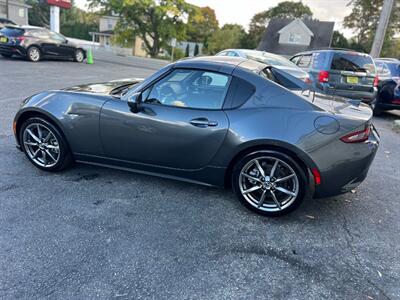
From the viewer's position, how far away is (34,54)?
13.5 metres

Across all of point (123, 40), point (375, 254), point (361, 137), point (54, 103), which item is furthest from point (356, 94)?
point (123, 40)

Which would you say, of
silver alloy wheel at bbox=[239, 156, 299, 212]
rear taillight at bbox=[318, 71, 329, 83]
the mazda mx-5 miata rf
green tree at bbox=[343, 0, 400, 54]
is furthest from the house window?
silver alloy wheel at bbox=[239, 156, 299, 212]

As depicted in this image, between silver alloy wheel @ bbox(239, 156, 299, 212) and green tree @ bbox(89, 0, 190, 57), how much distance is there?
3280cm

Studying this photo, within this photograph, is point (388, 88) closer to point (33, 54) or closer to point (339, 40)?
point (33, 54)

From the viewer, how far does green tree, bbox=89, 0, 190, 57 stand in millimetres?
32656

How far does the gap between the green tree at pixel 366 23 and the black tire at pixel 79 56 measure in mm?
41244

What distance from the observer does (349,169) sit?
2830 millimetres

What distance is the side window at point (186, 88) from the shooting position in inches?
124

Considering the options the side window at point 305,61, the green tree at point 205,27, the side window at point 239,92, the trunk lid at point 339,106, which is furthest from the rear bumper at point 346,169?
the green tree at point 205,27

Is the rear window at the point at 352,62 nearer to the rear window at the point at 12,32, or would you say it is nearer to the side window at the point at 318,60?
the side window at the point at 318,60

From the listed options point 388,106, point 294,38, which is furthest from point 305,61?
point 294,38

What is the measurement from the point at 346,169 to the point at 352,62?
5930 millimetres

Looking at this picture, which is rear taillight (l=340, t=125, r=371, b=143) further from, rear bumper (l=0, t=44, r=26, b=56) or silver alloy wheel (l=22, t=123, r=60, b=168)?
rear bumper (l=0, t=44, r=26, b=56)

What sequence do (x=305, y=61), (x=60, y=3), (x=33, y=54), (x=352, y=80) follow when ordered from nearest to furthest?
(x=352, y=80) → (x=305, y=61) → (x=33, y=54) → (x=60, y=3)
